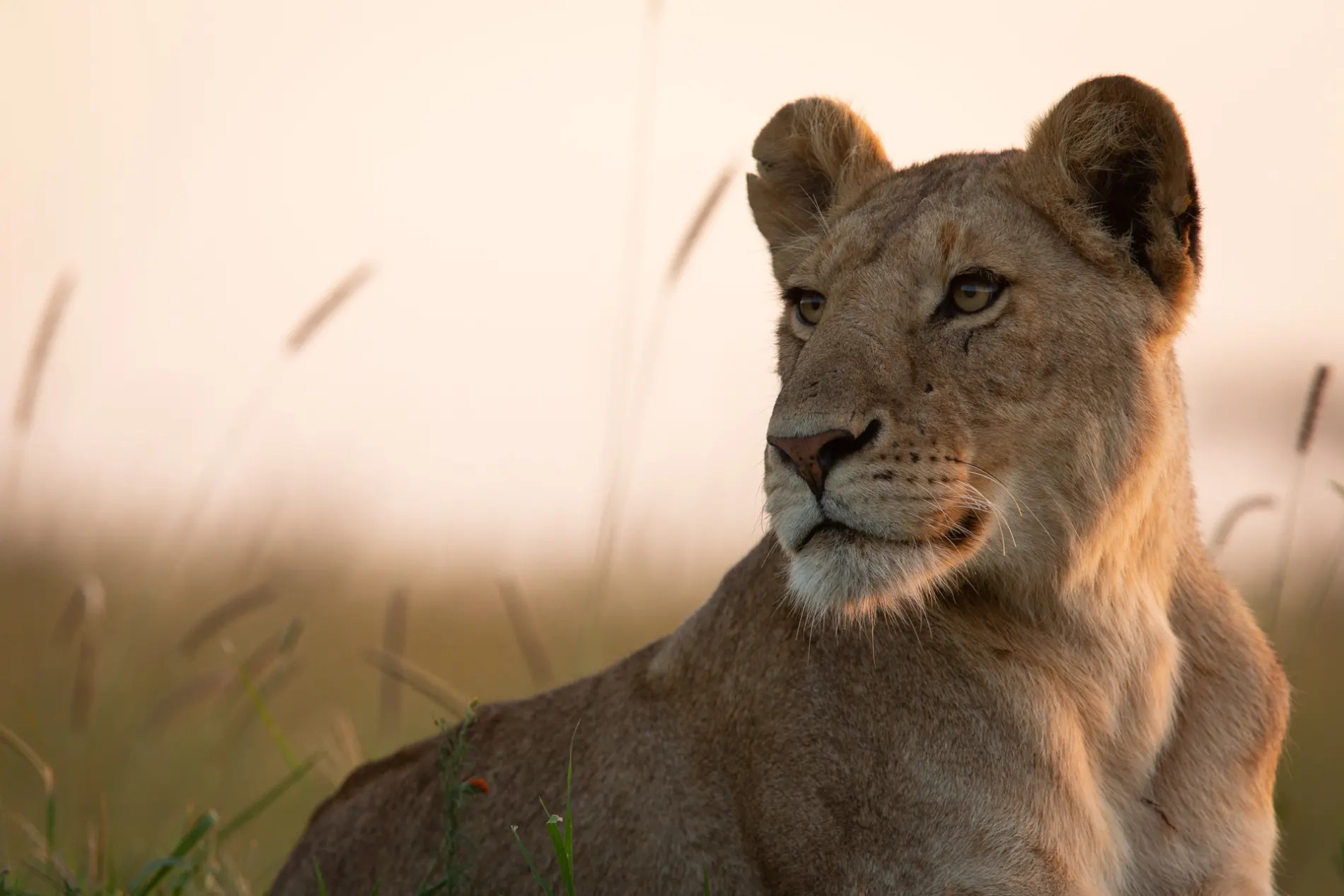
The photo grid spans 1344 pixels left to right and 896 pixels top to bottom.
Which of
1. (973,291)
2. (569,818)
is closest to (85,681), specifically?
(569,818)

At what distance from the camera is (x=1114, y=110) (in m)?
4.36

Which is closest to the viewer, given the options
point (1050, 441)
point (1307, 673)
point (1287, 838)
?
point (1050, 441)

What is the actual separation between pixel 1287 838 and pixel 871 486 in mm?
4360

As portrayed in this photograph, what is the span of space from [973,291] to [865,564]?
867 millimetres

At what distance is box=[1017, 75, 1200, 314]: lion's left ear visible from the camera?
4273 millimetres

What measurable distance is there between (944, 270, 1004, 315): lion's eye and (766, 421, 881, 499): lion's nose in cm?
55

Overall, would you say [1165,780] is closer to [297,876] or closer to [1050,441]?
[1050,441]

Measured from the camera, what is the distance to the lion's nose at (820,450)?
3861 millimetres

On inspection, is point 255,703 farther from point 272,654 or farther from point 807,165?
point 807,165

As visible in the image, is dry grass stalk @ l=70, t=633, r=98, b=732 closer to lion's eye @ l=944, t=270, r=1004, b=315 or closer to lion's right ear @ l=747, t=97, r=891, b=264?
lion's right ear @ l=747, t=97, r=891, b=264

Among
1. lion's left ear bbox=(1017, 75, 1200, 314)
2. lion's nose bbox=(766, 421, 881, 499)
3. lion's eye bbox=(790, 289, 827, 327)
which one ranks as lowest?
lion's nose bbox=(766, 421, 881, 499)

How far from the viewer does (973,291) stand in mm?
4230

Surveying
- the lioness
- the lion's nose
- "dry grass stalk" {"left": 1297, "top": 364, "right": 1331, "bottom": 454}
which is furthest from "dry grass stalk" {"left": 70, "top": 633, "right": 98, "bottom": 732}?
"dry grass stalk" {"left": 1297, "top": 364, "right": 1331, "bottom": 454}

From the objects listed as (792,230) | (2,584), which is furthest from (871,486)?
(2,584)
